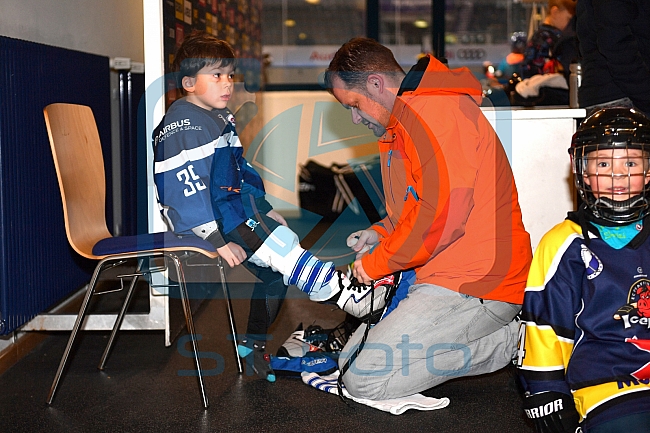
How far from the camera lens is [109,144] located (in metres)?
3.81

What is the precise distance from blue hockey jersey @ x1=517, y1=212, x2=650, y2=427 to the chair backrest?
141 centimetres

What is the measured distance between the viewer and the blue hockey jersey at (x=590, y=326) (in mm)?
1597

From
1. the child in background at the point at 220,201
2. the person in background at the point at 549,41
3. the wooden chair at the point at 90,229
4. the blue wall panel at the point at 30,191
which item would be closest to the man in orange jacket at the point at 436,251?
the child in background at the point at 220,201

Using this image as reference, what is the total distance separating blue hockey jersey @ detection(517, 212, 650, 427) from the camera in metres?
1.60

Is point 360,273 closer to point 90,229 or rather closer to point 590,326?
point 590,326

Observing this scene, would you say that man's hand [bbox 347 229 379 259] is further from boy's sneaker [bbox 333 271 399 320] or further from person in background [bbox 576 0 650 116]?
person in background [bbox 576 0 650 116]

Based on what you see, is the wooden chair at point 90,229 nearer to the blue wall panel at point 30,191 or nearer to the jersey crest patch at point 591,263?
the blue wall panel at point 30,191

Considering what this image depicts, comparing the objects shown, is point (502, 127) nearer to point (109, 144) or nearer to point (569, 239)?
point (569, 239)

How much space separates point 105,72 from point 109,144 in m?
0.36

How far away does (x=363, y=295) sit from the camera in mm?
2475

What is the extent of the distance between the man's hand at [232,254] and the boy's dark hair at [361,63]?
2.09ft

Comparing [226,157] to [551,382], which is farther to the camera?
[226,157]

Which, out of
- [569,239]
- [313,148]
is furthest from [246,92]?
[569,239]

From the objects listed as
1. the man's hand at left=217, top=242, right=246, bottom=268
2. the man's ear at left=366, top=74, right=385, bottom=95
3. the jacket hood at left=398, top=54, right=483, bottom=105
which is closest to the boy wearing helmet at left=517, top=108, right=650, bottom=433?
the jacket hood at left=398, top=54, right=483, bottom=105
